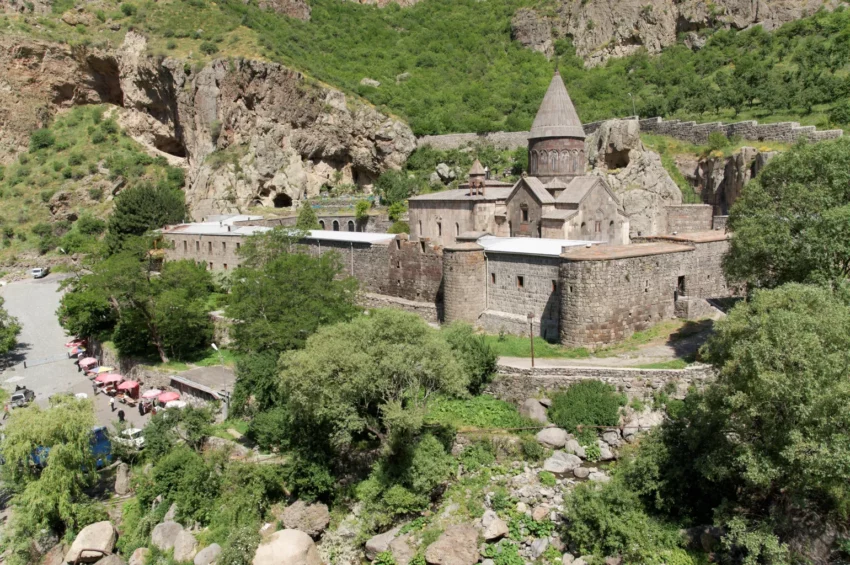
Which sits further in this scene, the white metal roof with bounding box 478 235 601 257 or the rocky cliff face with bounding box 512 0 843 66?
the rocky cliff face with bounding box 512 0 843 66

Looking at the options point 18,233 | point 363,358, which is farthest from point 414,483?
point 18,233

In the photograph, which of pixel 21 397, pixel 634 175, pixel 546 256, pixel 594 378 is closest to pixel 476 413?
pixel 594 378

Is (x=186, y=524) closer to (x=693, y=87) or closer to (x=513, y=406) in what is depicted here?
(x=513, y=406)

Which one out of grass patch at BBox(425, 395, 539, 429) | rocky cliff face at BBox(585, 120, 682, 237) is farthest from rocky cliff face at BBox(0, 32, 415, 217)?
grass patch at BBox(425, 395, 539, 429)

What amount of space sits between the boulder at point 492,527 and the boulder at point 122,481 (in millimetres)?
11437

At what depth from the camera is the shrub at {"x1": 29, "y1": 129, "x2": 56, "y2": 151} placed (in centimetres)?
5953

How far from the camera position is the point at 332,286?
2372cm

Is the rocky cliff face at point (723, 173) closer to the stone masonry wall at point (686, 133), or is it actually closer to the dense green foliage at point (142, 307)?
the stone masonry wall at point (686, 133)

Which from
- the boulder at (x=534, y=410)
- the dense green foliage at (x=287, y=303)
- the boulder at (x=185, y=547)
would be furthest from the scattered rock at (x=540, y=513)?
the dense green foliage at (x=287, y=303)

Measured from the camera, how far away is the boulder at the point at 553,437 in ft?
55.1

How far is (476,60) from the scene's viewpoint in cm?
7294

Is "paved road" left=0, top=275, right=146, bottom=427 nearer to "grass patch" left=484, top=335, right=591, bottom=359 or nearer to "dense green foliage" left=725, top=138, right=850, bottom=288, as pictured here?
"grass patch" left=484, top=335, right=591, bottom=359

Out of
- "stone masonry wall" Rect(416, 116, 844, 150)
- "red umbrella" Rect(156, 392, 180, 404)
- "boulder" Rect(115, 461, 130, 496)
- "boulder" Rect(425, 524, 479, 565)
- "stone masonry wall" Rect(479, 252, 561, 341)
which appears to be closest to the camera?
"boulder" Rect(425, 524, 479, 565)

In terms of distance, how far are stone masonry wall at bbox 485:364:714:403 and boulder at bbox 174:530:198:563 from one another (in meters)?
9.36
